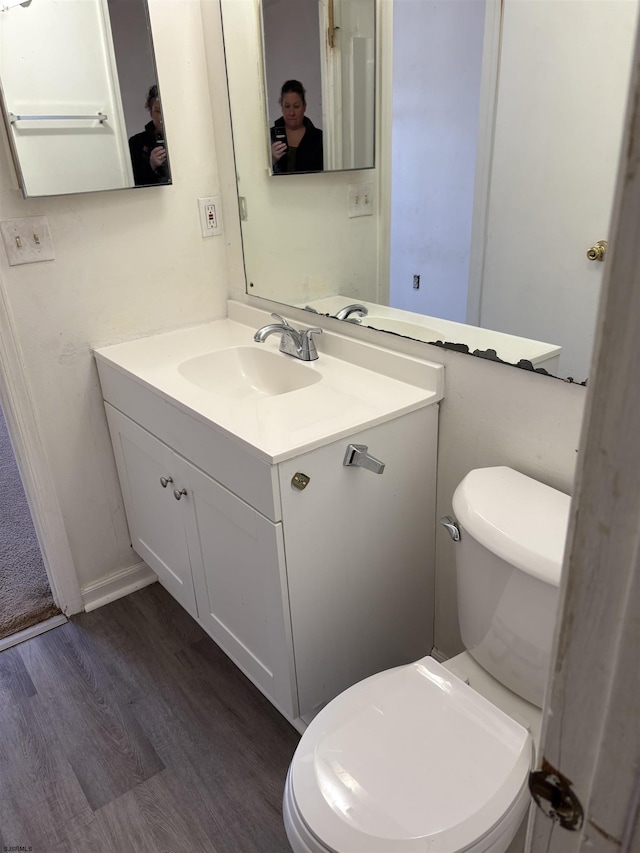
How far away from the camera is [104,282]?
182 cm

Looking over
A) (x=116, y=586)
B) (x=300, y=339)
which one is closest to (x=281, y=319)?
(x=300, y=339)

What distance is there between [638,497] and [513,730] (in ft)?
3.14

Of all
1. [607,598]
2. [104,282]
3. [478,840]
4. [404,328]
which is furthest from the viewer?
[104,282]

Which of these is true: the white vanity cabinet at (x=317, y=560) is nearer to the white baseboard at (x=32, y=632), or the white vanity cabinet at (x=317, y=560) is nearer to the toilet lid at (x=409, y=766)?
the toilet lid at (x=409, y=766)

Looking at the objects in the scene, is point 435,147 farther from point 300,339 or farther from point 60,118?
point 60,118

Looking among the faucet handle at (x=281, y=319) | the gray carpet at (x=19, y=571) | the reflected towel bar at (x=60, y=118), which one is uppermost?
the reflected towel bar at (x=60, y=118)

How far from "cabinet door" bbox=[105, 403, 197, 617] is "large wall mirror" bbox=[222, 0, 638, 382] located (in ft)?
2.18

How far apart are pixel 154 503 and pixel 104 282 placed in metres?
0.65

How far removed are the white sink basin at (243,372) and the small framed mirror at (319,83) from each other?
52 cm

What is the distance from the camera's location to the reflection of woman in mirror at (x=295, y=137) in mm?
1668

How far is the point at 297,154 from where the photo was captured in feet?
5.67

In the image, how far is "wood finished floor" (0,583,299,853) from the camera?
1.40 m

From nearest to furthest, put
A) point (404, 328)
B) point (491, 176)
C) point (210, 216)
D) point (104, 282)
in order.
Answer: point (491, 176) < point (404, 328) < point (104, 282) < point (210, 216)

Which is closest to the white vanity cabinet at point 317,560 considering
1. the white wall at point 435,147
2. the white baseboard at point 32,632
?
the white wall at point 435,147
